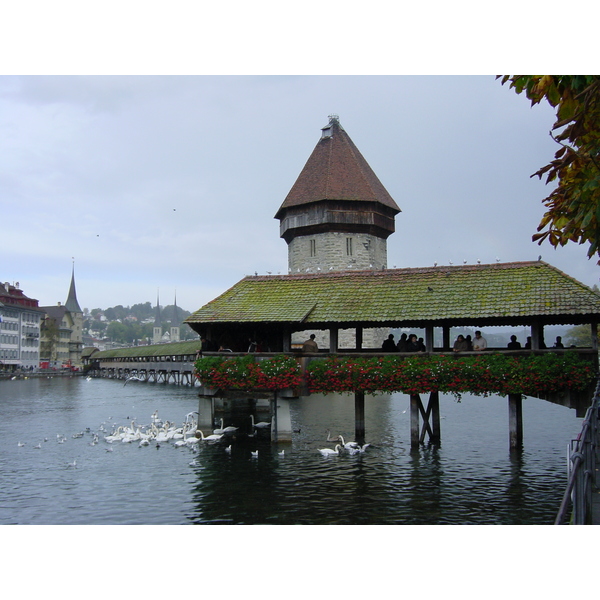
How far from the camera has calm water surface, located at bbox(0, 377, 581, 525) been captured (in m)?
13.9

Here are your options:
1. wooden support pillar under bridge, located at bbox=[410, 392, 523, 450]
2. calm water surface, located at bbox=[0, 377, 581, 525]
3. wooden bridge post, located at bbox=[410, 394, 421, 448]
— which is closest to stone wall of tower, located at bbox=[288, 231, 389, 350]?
calm water surface, located at bbox=[0, 377, 581, 525]

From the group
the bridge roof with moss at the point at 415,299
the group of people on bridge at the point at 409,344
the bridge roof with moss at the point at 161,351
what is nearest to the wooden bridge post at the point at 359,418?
the group of people on bridge at the point at 409,344

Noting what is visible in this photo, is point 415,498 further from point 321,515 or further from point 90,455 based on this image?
point 90,455

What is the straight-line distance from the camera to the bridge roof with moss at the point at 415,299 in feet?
62.7

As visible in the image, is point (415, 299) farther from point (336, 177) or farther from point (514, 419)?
point (336, 177)

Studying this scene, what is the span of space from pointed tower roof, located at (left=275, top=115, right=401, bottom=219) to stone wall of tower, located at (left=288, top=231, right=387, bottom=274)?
324 centimetres

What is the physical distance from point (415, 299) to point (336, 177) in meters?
38.5

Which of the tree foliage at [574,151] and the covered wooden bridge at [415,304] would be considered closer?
the tree foliage at [574,151]

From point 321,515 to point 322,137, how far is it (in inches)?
2118

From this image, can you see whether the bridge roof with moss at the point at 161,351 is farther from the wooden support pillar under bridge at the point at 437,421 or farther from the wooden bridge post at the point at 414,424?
the wooden bridge post at the point at 414,424

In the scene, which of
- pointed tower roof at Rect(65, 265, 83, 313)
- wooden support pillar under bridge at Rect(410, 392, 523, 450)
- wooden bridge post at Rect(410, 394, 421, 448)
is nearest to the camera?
wooden support pillar under bridge at Rect(410, 392, 523, 450)

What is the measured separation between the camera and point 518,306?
62.7 feet

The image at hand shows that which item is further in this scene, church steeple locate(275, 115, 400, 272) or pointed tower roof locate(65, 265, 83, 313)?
pointed tower roof locate(65, 265, 83, 313)

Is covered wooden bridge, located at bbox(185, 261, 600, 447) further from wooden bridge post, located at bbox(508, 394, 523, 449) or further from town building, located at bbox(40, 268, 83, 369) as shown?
town building, located at bbox(40, 268, 83, 369)
